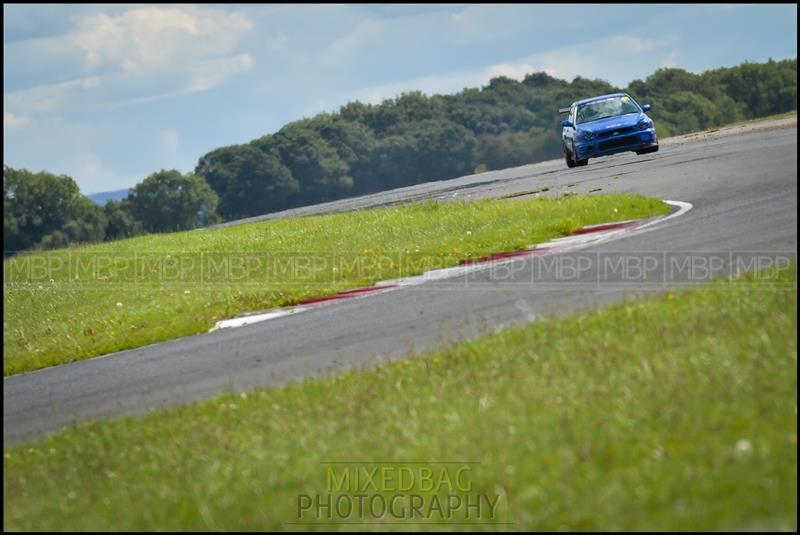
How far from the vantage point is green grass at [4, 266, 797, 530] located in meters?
6.09

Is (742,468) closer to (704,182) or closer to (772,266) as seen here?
A: (772,266)

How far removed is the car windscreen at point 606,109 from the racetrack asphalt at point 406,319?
12.6m

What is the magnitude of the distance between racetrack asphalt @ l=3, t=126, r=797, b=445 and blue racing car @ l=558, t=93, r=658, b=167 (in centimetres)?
1213

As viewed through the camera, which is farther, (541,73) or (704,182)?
(541,73)

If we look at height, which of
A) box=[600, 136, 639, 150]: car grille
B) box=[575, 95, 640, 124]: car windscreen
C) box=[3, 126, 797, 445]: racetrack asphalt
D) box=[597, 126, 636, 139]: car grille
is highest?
box=[575, 95, 640, 124]: car windscreen

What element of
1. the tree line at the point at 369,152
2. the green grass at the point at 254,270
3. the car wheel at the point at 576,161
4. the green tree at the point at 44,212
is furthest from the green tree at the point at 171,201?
the green grass at the point at 254,270

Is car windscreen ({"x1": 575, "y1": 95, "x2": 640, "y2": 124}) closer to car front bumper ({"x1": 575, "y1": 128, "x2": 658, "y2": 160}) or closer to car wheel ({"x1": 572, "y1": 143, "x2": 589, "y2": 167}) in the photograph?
car front bumper ({"x1": 575, "y1": 128, "x2": 658, "y2": 160})

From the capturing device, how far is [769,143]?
25.1 m

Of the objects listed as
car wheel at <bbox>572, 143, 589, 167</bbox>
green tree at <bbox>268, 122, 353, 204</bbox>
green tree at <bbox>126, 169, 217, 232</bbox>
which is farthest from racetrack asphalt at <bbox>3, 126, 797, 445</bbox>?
green tree at <bbox>268, 122, 353, 204</bbox>

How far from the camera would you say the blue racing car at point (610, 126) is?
2966 centimetres

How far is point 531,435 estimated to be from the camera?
712 centimetres

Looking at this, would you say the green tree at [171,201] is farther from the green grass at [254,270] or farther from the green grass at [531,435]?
the green grass at [531,435]

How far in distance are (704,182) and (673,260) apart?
770cm

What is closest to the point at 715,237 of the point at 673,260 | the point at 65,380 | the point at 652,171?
the point at 673,260
